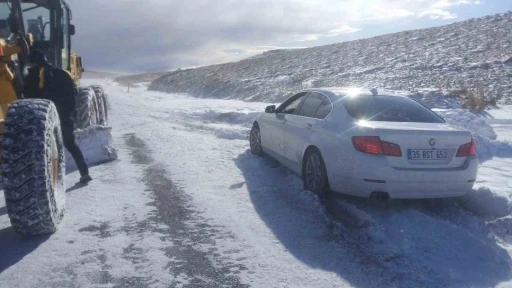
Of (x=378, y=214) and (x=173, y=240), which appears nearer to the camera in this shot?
(x=173, y=240)

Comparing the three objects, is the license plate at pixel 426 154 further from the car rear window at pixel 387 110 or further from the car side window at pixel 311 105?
the car side window at pixel 311 105

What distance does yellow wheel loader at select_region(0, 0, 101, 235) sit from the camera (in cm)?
462

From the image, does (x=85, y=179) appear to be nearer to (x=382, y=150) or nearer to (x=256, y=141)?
(x=256, y=141)

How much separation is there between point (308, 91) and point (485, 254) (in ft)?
13.0

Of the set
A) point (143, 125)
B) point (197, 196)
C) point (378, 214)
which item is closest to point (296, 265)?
point (378, 214)

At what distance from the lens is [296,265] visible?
4.46 meters

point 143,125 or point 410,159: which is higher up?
point 410,159

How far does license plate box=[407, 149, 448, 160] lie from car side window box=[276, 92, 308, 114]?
2.67m

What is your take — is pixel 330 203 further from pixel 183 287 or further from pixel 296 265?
pixel 183 287

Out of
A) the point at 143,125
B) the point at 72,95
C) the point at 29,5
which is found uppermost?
the point at 29,5

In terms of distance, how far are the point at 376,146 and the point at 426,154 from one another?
22.6 inches

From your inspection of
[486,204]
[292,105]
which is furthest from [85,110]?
[486,204]

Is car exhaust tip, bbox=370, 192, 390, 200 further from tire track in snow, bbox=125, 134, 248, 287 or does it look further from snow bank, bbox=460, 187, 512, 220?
tire track in snow, bbox=125, 134, 248, 287

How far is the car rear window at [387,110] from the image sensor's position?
6180mm
